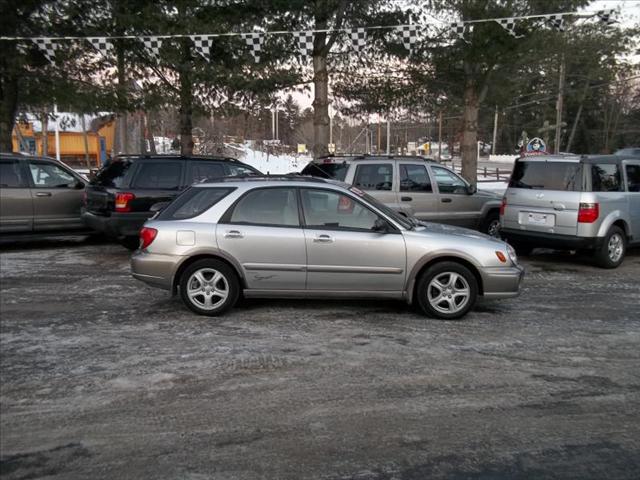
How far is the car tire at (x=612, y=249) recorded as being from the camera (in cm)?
902

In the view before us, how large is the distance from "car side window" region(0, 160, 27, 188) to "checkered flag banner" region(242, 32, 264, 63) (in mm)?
5319

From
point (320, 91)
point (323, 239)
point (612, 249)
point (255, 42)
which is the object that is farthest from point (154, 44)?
point (612, 249)

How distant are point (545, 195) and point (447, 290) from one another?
3900mm

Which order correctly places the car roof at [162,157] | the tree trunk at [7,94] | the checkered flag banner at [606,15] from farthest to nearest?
the tree trunk at [7,94] → the checkered flag banner at [606,15] → the car roof at [162,157]

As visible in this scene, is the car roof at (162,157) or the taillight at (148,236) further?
the car roof at (162,157)

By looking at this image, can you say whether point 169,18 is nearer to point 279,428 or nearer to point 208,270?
point 208,270

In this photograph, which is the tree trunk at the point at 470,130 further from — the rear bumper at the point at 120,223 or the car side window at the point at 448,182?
the rear bumper at the point at 120,223

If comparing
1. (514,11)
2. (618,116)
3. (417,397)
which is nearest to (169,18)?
(514,11)

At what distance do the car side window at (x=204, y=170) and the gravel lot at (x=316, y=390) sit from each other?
12.0 ft

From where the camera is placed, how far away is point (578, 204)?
8781 millimetres

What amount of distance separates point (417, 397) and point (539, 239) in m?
5.92

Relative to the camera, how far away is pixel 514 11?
12.8m

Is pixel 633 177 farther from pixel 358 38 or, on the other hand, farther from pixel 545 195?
pixel 358 38

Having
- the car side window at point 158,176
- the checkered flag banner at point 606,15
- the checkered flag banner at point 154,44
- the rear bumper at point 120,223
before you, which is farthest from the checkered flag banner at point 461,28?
the rear bumper at point 120,223
